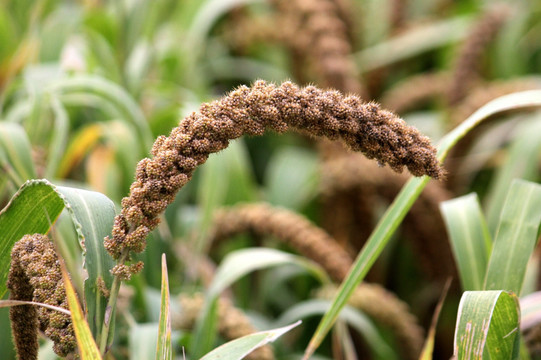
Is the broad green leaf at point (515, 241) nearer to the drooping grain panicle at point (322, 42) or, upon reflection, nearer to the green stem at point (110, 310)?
the green stem at point (110, 310)

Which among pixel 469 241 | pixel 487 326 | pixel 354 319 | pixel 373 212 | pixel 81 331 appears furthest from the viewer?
pixel 373 212

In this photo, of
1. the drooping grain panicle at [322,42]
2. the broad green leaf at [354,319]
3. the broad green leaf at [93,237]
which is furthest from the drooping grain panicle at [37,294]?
the drooping grain panicle at [322,42]

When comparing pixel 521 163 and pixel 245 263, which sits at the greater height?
pixel 521 163

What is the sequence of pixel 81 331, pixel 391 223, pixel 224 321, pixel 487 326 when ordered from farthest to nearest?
pixel 224 321
pixel 391 223
pixel 487 326
pixel 81 331

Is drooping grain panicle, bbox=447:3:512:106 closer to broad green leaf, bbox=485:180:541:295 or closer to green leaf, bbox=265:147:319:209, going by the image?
green leaf, bbox=265:147:319:209

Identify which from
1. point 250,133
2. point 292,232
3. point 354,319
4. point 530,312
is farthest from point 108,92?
point 530,312

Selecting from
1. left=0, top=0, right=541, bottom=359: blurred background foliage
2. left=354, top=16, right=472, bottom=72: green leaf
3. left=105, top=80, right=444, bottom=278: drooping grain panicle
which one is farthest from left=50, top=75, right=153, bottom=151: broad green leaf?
left=354, top=16, right=472, bottom=72: green leaf

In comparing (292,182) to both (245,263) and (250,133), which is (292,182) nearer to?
(245,263)
